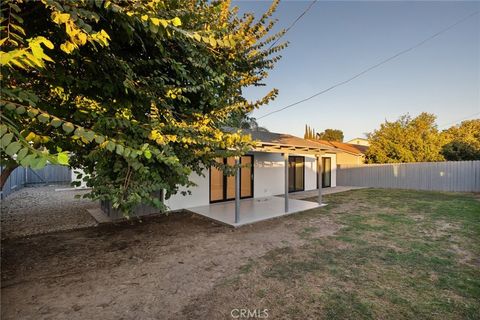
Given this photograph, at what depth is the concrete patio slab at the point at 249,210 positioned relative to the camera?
22.0 feet

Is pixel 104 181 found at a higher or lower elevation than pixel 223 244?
higher

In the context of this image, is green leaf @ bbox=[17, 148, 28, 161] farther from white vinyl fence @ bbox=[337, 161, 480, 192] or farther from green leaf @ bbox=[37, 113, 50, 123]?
white vinyl fence @ bbox=[337, 161, 480, 192]

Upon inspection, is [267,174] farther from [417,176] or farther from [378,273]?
[417,176]

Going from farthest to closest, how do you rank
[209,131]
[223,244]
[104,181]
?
1. [223,244]
2. [209,131]
3. [104,181]

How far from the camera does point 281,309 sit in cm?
271

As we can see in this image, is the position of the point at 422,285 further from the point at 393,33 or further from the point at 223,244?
the point at 393,33

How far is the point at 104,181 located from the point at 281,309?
248 cm

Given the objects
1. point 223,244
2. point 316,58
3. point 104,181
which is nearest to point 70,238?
point 223,244

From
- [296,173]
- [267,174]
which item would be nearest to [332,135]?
[296,173]

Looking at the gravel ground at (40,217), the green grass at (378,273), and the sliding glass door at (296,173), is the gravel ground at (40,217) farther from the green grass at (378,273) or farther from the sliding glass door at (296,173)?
the sliding glass door at (296,173)

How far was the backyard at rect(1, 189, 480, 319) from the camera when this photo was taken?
9.00 feet

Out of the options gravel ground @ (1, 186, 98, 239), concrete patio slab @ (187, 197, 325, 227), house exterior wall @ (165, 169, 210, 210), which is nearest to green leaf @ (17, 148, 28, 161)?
concrete patio slab @ (187, 197, 325, 227)

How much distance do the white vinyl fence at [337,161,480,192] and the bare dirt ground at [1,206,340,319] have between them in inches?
442

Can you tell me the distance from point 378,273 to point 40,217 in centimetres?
926
